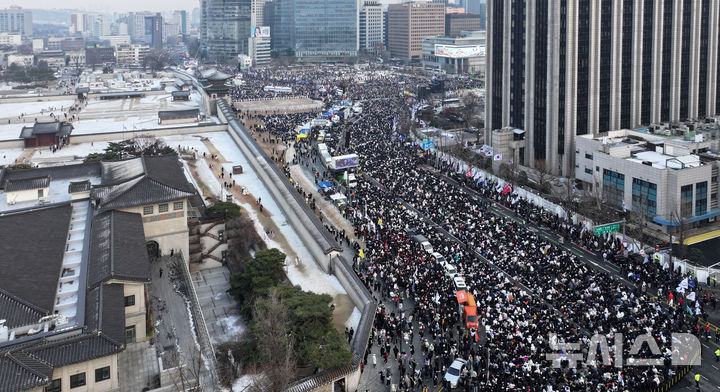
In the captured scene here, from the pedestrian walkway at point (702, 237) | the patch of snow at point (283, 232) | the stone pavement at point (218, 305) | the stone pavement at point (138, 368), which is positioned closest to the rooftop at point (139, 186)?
the stone pavement at point (218, 305)

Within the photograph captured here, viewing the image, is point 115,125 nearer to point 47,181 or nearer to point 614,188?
point 47,181

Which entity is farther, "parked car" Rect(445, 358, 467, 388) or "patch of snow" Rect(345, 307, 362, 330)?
"patch of snow" Rect(345, 307, 362, 330)

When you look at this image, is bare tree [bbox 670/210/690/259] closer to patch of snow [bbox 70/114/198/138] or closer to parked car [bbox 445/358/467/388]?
parked car [bbox 445/358/467/388]

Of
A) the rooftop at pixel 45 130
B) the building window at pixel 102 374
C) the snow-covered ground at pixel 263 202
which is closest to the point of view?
the building window at pixel 102 374

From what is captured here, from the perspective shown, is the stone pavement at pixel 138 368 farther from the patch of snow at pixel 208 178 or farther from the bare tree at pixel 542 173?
the bare tree at pixel 542 173

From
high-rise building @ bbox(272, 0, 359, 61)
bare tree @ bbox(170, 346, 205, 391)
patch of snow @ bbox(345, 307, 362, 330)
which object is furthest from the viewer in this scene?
high-rise building @ bbox(272, 0, 359, 61)

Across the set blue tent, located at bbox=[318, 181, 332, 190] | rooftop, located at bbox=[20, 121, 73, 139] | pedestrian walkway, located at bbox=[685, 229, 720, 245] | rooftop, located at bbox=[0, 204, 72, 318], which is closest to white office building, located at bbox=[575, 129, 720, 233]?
pedestrian walkway, located at bbox=[685, 229, 720, 245]

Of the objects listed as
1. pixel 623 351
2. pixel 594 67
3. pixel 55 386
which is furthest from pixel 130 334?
pixel 594 67

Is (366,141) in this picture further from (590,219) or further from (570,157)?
(590,219)
